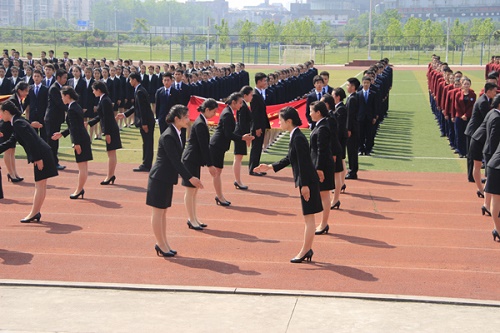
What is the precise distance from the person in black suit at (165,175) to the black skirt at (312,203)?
1.41m

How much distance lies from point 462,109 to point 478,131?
4.95 m

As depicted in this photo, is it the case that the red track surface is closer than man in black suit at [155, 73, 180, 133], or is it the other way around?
the red track surface

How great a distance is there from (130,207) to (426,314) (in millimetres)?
6752

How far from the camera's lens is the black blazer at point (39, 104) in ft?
58.4

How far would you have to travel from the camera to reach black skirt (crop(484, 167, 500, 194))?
10.9 meters

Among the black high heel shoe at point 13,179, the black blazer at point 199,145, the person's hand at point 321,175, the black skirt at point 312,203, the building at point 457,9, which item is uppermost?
the building at point 457,9

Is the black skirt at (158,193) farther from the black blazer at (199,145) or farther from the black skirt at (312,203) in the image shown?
the black skirt at (312,203)

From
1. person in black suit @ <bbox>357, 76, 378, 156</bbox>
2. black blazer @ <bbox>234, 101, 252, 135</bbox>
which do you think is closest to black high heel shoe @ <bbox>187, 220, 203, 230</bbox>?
black blazer @ <bbox>234, 101, 252, 135</bbox>

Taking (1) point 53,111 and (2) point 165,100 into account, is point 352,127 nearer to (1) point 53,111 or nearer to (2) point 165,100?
(2) point 165,100

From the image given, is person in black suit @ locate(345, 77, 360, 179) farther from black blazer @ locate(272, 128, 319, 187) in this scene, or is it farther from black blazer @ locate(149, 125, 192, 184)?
black blazer @ locate(149, 125, 192, 184)

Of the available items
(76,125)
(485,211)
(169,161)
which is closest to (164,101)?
(76,125)

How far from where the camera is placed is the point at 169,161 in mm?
10234

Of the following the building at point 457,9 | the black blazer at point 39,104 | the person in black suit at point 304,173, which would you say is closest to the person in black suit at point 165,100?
the black blazer at point 39,104

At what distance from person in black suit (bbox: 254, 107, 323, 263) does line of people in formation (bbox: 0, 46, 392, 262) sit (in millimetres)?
13
